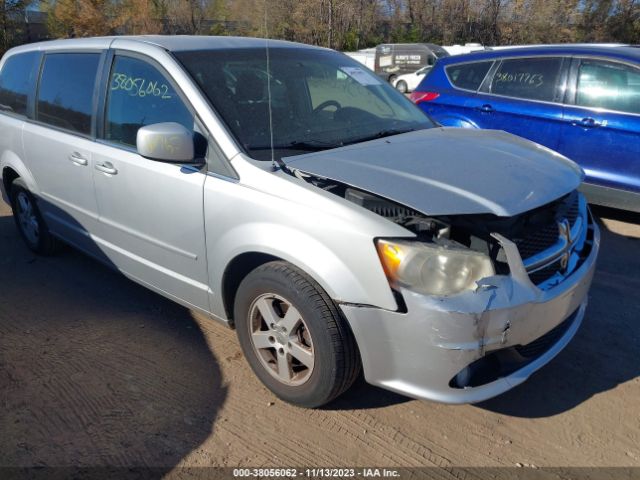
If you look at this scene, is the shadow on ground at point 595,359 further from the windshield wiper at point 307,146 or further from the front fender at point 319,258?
the windshield wiper at point 307,146

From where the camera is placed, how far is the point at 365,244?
2.37 meters

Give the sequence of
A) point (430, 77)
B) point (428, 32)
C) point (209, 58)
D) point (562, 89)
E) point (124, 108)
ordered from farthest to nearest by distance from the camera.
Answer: point (428, 32), point (430, 77), point (562, 89), point (124, 108), point (209, 58)

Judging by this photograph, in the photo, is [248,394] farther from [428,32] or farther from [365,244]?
[428,32]

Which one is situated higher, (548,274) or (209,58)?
(209,58)

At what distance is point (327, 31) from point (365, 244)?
33022 mm

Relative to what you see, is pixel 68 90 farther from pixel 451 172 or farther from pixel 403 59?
pixel 403 59

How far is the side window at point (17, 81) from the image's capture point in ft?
15.2

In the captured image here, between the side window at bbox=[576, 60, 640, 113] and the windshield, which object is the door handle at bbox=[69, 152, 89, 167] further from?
the side window at bbox=[576, 60, 640, 113]

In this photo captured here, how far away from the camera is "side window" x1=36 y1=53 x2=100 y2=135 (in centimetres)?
385

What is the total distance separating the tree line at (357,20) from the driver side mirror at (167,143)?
21.1m

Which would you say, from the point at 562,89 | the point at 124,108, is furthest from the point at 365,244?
the point at 562,89

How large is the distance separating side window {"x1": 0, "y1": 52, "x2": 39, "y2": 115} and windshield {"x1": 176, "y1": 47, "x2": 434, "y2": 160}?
2093mm

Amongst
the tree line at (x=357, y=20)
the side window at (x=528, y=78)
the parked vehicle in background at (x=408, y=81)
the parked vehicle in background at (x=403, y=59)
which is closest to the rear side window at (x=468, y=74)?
the side window at (x=528, y=78)

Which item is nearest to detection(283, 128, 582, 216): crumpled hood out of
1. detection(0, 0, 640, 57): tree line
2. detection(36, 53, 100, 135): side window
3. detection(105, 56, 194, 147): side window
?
detection(105, 56, 194, 147): side window
